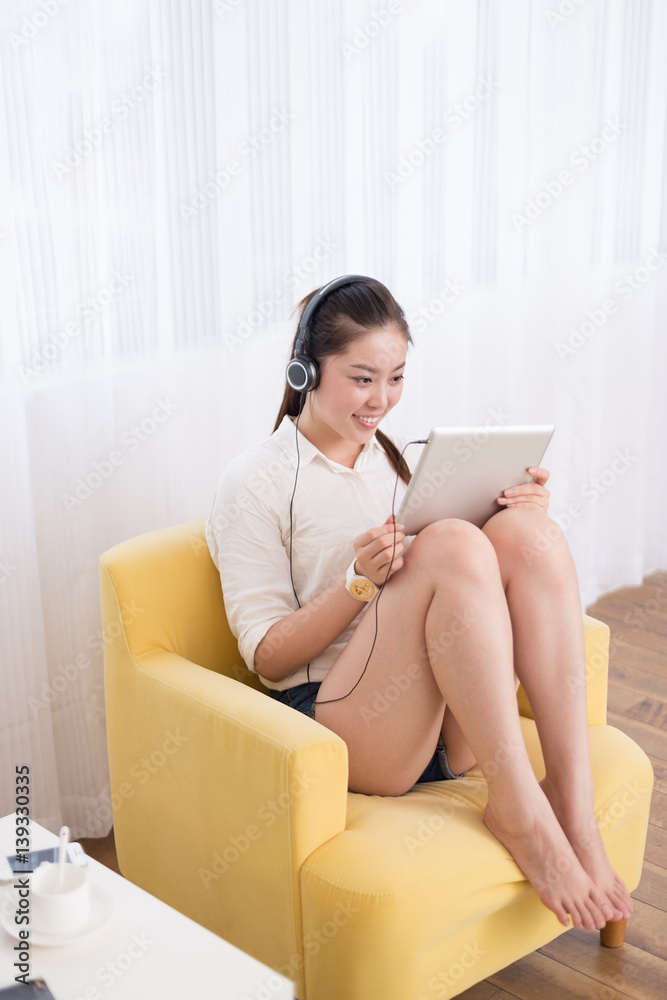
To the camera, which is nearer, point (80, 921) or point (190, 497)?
point (80, 921)

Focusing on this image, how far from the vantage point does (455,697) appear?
1414mm

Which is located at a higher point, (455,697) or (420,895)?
(455,697)

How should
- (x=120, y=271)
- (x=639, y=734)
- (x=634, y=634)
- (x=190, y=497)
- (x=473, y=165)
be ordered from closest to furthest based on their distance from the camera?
(x=120, y=271) < (x=190, y=497) < (x=639, y=734) < (x=473, y=165) < (x=634, y=634)

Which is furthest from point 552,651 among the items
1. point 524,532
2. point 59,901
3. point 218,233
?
point 218,233

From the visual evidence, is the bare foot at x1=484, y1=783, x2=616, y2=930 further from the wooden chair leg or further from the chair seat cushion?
the wooden chair leg

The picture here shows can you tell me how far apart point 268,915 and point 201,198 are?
1312mm

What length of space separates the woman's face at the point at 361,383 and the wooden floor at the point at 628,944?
0.91 meters

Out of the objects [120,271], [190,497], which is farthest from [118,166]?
[190,497]

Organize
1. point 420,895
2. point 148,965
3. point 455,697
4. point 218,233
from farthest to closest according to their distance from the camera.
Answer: point 218,233, point 455,697, point 420,895, point 148,965

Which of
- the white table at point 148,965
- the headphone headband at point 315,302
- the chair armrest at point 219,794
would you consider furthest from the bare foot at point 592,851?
the headphone headband at point 315,302

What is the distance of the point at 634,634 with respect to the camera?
9.86 feet

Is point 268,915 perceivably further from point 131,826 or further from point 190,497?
A: point 190,497

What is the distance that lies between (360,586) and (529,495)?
0.33 m

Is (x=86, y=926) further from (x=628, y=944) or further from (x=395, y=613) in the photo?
(x=628, y=944)
